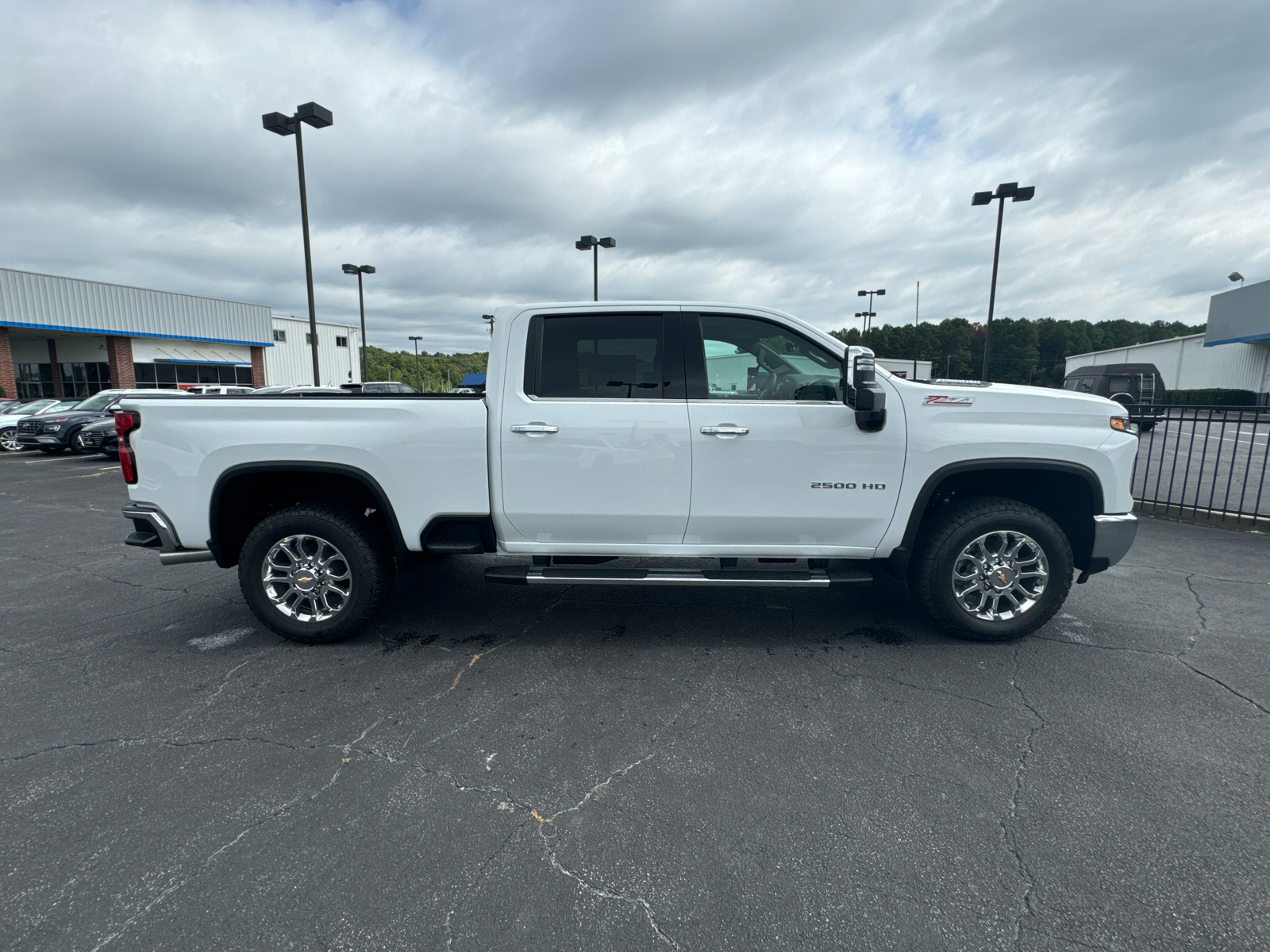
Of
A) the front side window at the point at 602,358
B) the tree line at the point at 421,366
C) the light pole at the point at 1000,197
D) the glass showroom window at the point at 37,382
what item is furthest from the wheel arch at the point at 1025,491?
the tree line at the point at 421,366

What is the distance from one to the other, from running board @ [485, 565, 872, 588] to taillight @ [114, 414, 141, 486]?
231cm

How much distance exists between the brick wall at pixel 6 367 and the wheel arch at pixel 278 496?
3312 cm

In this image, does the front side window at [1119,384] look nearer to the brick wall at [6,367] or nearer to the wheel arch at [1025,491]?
the wheel arch at [1025,491]

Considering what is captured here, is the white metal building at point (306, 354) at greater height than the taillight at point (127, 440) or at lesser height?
greater

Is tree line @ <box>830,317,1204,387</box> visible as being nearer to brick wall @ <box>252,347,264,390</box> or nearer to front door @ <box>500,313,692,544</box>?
brick wall @ <box>252,347,264,390</box>

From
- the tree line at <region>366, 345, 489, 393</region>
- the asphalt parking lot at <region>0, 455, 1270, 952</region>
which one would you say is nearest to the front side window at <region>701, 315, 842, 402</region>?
the asphalt parking lot at <region>0, 455, 1270, 952</region>

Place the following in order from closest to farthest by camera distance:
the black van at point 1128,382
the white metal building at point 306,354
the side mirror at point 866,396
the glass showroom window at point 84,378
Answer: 1. the side mirror at point 866,396
2. the black van at point 1128,382
3. the glass showroom window at point 84,378
4. the white metal building at point 306,354

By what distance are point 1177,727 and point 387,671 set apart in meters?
4.08

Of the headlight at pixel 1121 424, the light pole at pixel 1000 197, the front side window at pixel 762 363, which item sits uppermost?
the light pole at pixel 1000 197

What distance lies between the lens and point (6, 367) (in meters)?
27.3

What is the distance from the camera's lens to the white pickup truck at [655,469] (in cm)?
373

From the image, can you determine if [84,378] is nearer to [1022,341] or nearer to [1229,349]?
[1229,349]

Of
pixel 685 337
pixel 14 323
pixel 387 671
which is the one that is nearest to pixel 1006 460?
pixel 685 337

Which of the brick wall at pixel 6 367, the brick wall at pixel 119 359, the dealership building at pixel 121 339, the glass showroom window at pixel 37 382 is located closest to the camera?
the brick wall at pixel 6 367
